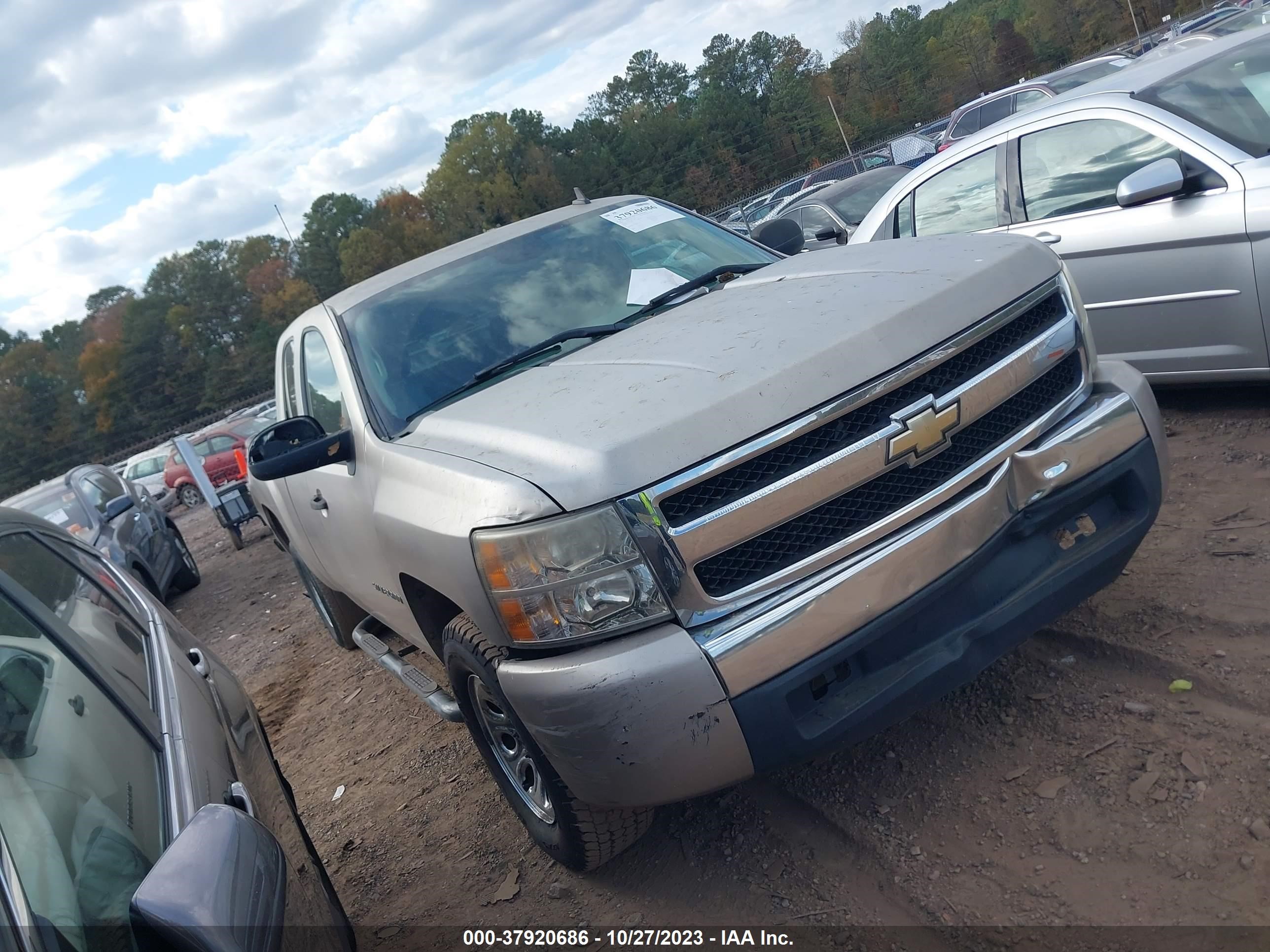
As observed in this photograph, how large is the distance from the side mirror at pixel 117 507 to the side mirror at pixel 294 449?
18.1ft

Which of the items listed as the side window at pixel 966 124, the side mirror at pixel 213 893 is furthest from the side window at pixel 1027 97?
the side mirror at pixel 213 893

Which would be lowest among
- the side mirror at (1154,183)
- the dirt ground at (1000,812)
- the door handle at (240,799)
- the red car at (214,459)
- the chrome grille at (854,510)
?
the dirt ground at (1000,812)

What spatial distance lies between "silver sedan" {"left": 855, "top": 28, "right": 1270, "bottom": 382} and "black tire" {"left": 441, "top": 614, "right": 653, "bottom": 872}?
327cm

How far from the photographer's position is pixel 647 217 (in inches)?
165

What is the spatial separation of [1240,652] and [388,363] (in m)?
2.80

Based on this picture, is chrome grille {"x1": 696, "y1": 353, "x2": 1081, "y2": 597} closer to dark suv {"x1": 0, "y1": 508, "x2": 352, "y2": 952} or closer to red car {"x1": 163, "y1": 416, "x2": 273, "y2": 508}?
dark suv {"x1": 0, "y1": 508, "x2": 352, "y2": 952}

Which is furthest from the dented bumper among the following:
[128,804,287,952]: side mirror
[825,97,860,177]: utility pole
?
[825,97,860,177]: utility pole

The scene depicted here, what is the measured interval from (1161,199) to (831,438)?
2948 millimetres

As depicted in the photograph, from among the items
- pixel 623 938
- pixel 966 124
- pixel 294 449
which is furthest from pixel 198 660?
pixel 966 124

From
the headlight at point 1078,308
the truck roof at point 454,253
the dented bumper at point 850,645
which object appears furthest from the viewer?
the truck roof at point 454,253

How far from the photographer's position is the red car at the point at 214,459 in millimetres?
21703

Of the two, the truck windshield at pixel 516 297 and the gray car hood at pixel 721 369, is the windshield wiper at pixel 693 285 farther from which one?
the gray car hood at pixel 721 369

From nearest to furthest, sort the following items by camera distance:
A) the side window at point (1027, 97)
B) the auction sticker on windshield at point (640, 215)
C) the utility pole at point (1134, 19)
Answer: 1. the auction sticker on windshield at point (640, 215)
2. the side window at point (1027, 97)
3. the utility pole at point (1134, 19)

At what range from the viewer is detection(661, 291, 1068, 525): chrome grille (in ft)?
7.68
